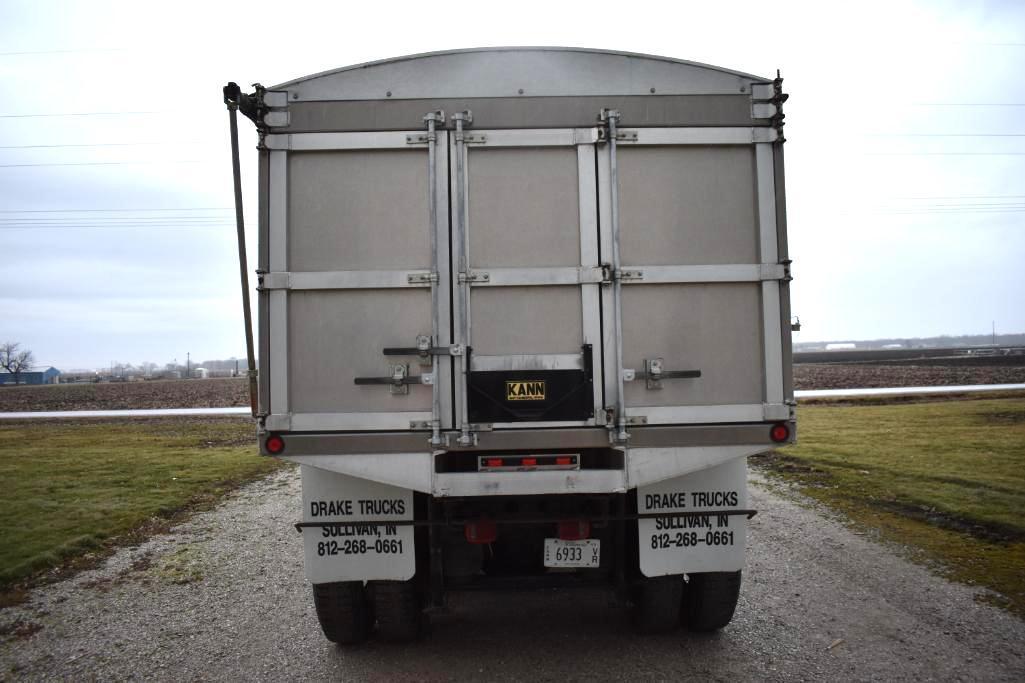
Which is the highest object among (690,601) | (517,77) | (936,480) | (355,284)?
(517,77)

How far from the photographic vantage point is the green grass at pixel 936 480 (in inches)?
246

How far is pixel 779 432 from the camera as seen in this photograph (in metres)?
3.87

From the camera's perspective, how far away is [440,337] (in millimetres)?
3783

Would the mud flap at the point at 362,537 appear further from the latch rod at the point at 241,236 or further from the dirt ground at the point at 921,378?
the dirt ground at the point at 921,378

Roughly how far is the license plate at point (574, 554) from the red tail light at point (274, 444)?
1703mm

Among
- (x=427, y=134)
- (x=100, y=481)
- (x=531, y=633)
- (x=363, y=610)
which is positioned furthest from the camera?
(x=100, y=481)

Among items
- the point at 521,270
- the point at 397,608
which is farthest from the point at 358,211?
the point at 397,608

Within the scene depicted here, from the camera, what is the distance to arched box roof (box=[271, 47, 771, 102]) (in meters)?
3.91

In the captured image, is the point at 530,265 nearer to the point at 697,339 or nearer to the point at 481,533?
the point at 697,339

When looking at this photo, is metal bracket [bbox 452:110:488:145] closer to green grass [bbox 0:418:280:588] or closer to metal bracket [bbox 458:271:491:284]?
metal bracket [bbox 458:271:491:284]

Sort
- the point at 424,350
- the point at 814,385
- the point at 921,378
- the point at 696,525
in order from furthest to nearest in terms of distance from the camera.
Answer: the point at 921,378, the point at 814,385, the point at 696,525, the point at 424,350

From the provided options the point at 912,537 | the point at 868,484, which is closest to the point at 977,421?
the point at 868,484

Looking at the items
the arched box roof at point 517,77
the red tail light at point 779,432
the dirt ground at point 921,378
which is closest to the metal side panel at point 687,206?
the arched box roof at point 517,77

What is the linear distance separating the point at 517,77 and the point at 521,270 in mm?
1173
